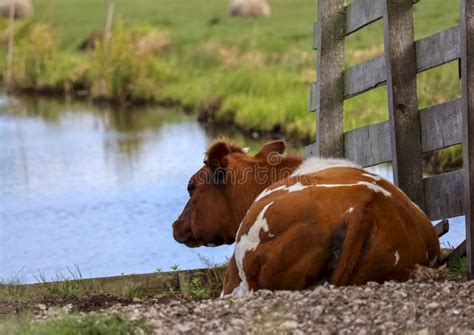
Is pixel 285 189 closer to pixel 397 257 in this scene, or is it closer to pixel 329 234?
pixel 329 234

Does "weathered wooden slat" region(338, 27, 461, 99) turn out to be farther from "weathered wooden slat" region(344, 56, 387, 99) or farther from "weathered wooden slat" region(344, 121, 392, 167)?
"weathered wooden slat" region(344, 121, 392, 167)

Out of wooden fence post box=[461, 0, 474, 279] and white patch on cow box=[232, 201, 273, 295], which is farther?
wooden fence post box=[461, 0, 474, 279]

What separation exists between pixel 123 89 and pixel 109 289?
17670 mm

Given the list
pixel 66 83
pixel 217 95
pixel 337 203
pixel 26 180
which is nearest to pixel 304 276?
pixel 337 203

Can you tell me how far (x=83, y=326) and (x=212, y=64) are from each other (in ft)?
70.3

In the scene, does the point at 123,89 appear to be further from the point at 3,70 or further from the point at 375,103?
the point at 375,103

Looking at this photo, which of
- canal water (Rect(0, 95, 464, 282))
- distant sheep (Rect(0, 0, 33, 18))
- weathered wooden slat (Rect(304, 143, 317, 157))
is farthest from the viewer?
distant sheep (Rect(0, 0, 33, 18))

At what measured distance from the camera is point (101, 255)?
10.9m

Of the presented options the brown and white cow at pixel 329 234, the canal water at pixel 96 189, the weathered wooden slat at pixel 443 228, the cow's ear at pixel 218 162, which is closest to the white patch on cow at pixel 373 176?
the brown and white cow at pixel 329 234

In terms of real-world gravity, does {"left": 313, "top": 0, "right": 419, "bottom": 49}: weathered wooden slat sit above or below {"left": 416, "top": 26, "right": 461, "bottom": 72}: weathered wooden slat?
above

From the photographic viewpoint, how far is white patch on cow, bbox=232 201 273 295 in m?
6.06

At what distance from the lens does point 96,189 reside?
48.4ft

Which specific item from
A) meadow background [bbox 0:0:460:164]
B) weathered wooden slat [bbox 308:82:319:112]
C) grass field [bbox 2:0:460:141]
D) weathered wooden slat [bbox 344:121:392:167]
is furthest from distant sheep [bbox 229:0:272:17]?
weathered wooden slat [bbox 344:121:392:167]

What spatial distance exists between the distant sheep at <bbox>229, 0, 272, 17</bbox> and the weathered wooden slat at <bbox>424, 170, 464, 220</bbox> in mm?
29665
